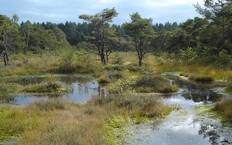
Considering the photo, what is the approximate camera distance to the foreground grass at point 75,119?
22.7ft

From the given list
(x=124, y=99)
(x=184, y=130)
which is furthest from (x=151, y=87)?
(x=184, y=130)

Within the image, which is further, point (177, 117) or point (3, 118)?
point (177, 117)

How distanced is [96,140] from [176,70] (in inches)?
957

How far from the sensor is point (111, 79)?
858 inches

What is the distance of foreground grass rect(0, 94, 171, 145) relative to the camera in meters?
6.91

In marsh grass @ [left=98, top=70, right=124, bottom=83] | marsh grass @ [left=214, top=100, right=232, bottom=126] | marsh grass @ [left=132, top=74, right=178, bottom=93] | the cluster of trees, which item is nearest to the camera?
marsh grass @ [left=214, top=100, right=232, bottom=126]

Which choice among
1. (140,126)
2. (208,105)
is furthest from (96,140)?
(208,105)

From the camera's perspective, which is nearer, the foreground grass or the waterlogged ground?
the foreground grass

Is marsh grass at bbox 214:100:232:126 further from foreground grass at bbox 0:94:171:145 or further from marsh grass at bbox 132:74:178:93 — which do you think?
marsh grass at bbox 132:74:178:93

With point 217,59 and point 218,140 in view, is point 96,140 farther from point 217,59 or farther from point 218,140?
point 217,59

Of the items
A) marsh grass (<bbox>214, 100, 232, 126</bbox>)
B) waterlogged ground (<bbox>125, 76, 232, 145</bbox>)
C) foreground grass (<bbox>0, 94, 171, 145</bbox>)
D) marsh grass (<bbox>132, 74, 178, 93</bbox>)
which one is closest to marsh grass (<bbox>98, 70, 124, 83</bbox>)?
marsh grass (<bbox>132, 74, 178, 93</bbox>)

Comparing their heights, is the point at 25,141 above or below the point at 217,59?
below

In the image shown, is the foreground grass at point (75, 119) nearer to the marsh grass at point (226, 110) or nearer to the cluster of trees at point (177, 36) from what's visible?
the marsh grass at point (226, 110)

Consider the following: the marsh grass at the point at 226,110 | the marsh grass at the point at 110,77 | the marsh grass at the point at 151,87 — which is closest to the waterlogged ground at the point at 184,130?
the marsh grass at the point at 226,110
